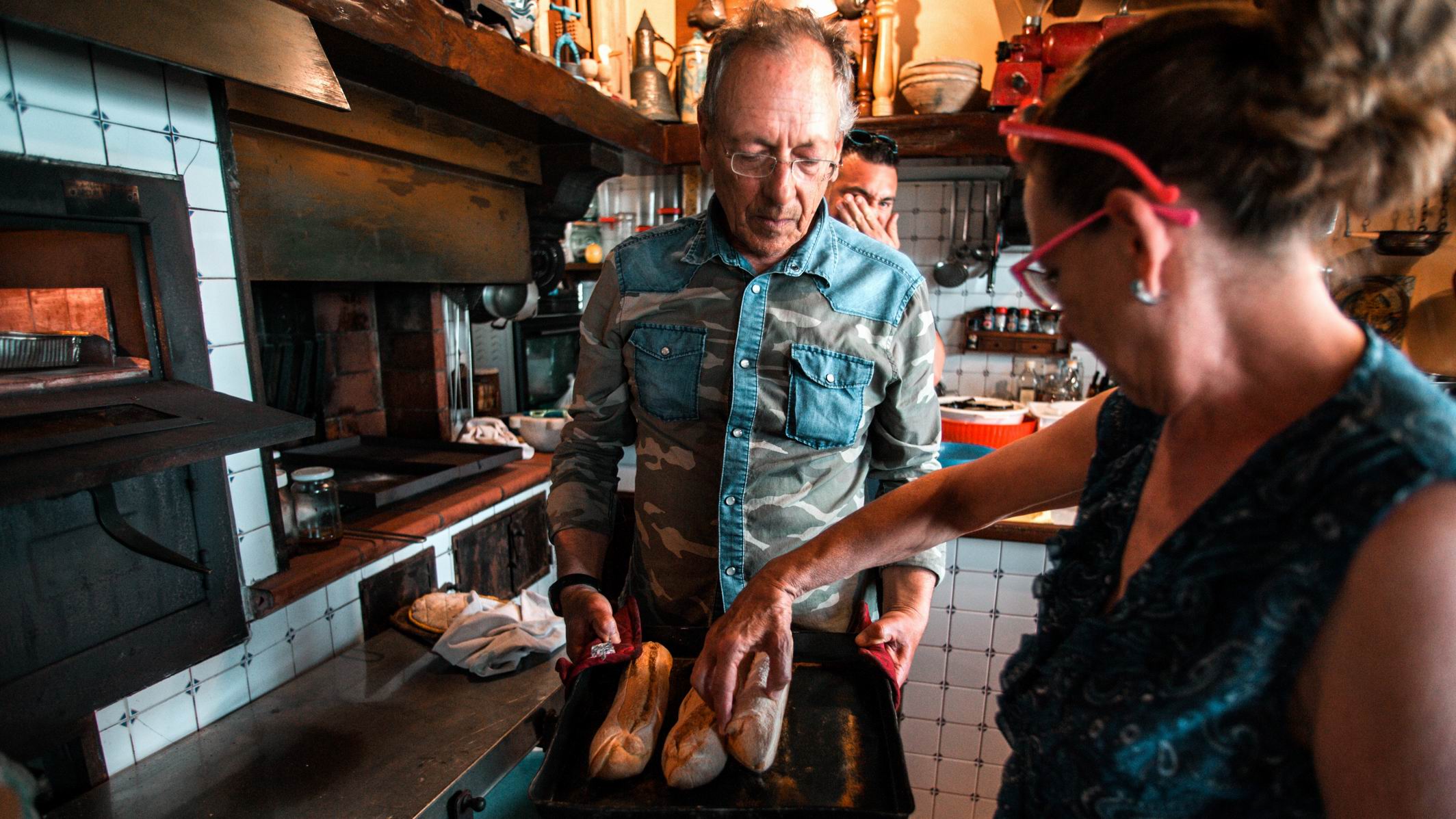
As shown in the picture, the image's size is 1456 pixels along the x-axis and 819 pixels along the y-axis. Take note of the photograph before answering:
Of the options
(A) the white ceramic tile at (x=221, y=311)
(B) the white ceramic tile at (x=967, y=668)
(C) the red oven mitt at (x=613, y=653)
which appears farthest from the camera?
(B) the white ceramic tile at (x=967, y=668)

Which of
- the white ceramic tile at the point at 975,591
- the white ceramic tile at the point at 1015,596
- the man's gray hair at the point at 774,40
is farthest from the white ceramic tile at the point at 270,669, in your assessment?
the white ceramic tile at the point at 1015,596

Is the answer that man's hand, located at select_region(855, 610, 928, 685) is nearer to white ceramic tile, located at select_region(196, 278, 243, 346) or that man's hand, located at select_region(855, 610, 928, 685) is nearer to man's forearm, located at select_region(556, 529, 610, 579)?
man's forearm, located at select_region(556, 529, 610, 579)

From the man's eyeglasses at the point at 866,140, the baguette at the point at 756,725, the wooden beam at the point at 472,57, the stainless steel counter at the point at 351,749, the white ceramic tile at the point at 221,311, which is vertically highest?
the wooden beam at the point at 472,57

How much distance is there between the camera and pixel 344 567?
1.95 m

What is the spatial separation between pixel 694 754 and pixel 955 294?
3511mm

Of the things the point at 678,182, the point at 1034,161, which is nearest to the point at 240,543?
the point at 1034,161

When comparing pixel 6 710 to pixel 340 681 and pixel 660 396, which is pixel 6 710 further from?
pixel 660 396

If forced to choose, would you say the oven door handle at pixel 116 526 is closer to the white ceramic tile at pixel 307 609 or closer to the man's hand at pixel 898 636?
the white ceramic tile at pixel 307 609

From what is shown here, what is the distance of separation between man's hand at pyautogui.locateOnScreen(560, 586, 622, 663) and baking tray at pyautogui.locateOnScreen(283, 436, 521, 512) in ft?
4.06

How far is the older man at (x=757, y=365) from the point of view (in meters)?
1.32

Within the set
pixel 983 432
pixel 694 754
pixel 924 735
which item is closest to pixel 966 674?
pixel 924 735

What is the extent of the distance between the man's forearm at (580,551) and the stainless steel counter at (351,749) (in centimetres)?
51

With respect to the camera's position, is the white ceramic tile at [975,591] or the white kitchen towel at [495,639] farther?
the white ceramic tile at [975,591]

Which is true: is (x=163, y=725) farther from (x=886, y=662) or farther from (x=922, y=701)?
(x=922, y=701)
